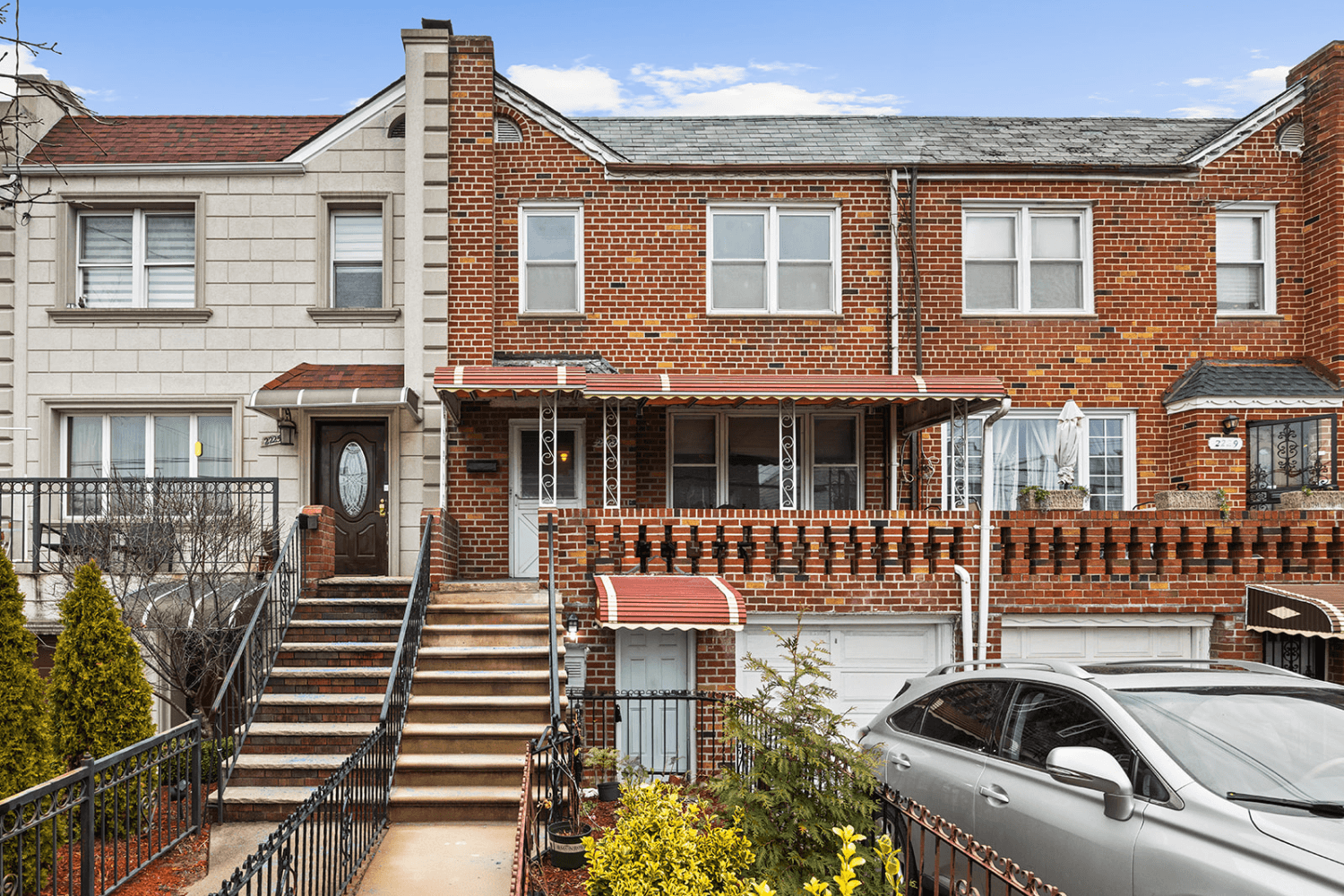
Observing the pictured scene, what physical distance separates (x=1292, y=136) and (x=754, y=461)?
9.06 meters

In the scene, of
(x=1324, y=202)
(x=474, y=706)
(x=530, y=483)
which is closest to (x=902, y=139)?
(x=1324, y=202)

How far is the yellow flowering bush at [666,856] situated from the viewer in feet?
15.2

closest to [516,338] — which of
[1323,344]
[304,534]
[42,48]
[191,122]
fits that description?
[304,534]

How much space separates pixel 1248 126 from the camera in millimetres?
13742

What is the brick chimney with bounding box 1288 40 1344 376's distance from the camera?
43.3 ft

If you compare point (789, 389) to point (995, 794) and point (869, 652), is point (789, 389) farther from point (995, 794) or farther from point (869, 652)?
point (995, 794)

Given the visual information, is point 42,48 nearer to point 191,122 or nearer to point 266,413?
point 266,413

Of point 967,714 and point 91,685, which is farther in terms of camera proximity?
point 91,685

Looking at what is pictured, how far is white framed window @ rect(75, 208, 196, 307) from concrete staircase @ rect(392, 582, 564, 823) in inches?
252

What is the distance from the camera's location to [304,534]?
1088cm

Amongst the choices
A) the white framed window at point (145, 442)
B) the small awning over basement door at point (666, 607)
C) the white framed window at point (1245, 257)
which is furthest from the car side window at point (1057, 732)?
the white framed window at point (145, 442)

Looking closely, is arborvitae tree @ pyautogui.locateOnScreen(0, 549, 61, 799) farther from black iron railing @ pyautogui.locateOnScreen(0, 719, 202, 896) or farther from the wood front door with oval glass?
the wood front door with oval glass

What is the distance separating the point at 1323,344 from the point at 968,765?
11179mm

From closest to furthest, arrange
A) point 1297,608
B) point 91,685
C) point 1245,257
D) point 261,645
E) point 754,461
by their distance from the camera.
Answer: point 91,685 < point 261,645 < point 1297,608 < point 754,461 < point 1245,257
